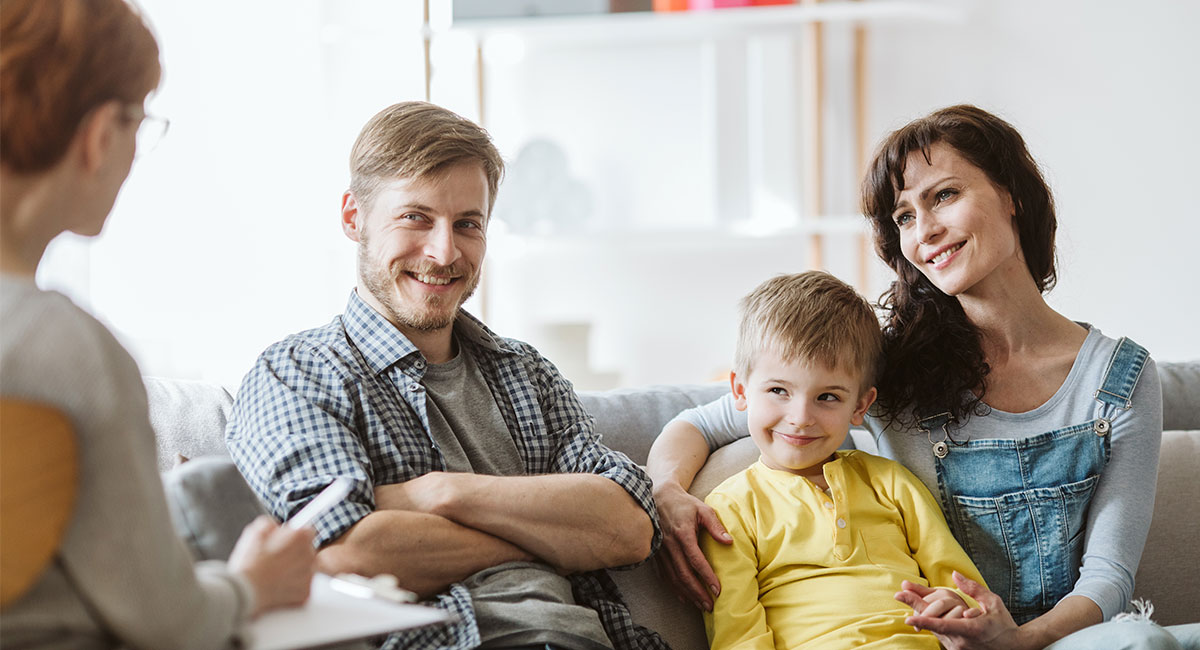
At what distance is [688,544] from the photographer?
5.20ft

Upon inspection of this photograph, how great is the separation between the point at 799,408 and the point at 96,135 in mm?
1030

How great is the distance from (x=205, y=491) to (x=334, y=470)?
268 mm

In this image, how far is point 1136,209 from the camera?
369cm

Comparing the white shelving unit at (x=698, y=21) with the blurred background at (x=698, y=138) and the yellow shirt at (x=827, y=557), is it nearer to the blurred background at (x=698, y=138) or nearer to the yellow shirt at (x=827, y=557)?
the blurred background at (x=698, y=138)

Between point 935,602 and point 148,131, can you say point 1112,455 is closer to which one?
point 935,602

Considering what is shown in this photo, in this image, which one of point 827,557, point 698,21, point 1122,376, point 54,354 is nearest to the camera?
point 54,354

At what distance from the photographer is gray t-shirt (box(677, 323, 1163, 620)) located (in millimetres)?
1552

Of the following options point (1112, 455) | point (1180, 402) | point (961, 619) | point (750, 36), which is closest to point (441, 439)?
point (961, 619)

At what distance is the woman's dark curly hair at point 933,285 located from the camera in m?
1.70

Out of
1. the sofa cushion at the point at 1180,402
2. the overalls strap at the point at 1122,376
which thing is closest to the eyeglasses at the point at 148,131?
the overalls strap at the point at 1122,376

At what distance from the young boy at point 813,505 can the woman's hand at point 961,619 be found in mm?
27

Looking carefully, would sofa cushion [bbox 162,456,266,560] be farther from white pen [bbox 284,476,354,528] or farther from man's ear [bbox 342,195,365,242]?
man's ear [bbox 342,195,365,242]

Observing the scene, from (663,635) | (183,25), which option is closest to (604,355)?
(183,25)

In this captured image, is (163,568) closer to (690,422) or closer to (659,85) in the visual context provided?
(690,422)
